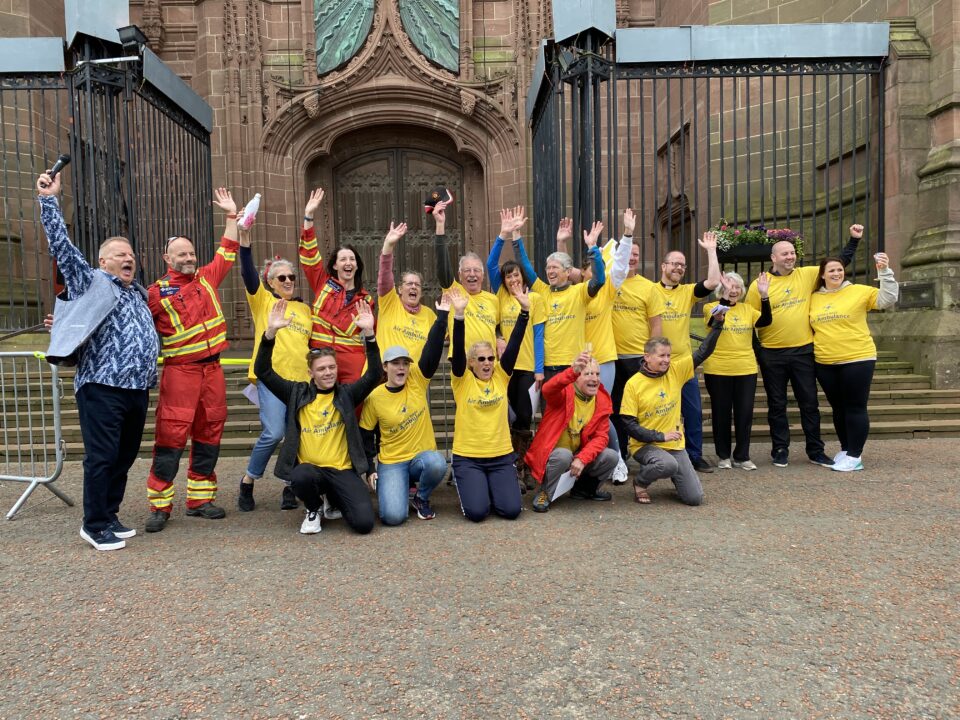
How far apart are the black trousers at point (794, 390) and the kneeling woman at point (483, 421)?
7.99 feet

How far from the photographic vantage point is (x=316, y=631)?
2748 mm

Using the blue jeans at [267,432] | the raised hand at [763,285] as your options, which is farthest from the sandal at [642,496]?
the blue jeans at [267,432]

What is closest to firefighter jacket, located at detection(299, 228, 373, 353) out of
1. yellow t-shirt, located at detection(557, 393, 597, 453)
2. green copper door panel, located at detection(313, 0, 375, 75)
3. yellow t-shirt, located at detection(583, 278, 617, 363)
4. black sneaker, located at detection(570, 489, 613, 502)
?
yellow t-shirt, located at detection(557, 393, 597, 453)

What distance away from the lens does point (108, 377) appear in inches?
150

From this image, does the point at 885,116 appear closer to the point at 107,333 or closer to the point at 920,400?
the point at 920,400

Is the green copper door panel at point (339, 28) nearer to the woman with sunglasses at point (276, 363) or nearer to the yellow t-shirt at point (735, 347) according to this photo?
the woman with sunglasses at point (276, 363)

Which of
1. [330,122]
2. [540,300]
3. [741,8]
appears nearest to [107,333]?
[540,300]

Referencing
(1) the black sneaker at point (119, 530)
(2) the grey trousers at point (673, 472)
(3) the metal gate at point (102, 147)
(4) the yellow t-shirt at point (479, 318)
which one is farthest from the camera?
(3) the metal gate at point (102, 147)

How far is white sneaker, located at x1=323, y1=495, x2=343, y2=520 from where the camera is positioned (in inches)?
173

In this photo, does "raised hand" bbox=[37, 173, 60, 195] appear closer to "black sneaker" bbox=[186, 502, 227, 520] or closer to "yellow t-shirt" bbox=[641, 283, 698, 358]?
"black sneaker" bbox=[186, 502, 227, 520]

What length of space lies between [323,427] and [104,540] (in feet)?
4.36

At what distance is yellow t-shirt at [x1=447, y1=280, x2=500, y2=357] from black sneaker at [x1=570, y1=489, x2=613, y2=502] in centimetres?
118

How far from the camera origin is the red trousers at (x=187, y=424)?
426cm

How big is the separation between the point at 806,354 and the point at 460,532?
3.33 meters
